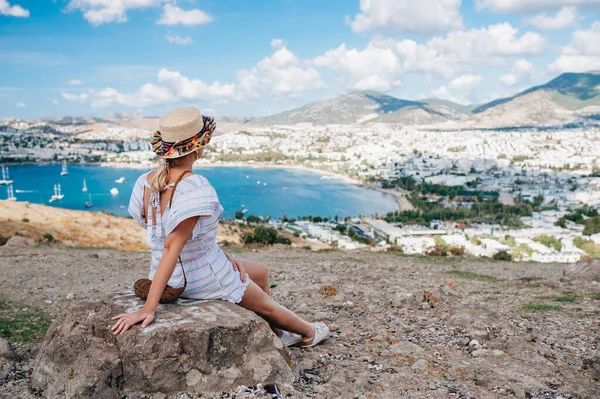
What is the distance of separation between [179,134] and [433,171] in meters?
88.2

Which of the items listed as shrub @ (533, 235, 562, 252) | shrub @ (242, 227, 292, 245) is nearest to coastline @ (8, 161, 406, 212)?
shrub @ (533, 235, 562, 252)

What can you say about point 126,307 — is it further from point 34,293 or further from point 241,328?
point 34,293

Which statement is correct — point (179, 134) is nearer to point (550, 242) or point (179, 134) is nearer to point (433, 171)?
point (550, 242)

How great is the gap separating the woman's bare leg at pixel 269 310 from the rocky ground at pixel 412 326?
17cm

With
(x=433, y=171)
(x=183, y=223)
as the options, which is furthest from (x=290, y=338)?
(x=433, y=171)

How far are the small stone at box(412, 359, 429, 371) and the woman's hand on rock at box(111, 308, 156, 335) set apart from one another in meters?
1.48

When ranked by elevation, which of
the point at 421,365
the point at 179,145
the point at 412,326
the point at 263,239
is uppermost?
the point at 179,145

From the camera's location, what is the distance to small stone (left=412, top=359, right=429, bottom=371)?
276 cm

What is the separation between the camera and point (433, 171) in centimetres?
8700

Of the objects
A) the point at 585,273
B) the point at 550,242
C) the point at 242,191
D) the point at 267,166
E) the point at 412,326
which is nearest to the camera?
the point at 412,326

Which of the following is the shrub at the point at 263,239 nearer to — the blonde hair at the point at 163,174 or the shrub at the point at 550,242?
the blonde hair at the point at 163,174

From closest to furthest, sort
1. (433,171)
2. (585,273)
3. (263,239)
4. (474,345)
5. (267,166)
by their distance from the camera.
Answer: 1. (474,345)
2. (585,273)
3. (263,239)
4. (433,171)
5. (267,166)

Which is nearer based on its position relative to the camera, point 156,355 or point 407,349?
point 156,355

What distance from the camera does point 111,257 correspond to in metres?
7.78
